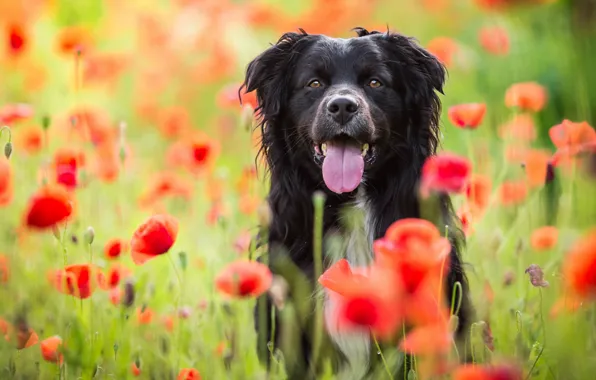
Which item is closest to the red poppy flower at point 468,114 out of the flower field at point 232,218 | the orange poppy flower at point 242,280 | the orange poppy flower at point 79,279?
the flower field at point 232,218

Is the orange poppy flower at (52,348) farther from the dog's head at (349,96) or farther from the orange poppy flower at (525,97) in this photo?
the orange poppy flower at (525,97)

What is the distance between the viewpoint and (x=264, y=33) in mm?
8766

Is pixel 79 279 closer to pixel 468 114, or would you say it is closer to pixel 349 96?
pixel 349 96

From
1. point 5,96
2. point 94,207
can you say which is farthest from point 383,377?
point 5,96

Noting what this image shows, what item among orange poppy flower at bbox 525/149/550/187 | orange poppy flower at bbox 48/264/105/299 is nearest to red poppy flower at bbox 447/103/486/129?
orange poppy flower at bbox 525/149/550/187

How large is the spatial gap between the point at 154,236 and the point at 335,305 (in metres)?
1.05

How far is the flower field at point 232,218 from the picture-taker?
216cm

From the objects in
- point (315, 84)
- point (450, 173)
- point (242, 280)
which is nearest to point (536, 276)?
point (450, 173)

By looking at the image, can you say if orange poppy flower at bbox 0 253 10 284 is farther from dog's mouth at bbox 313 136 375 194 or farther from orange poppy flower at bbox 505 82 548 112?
orange poppy flower at bbox 505 82 548 112

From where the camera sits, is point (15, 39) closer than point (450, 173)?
No

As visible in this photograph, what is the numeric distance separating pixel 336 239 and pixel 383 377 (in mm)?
598

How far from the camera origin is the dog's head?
326 cm

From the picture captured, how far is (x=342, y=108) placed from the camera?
10.4ft

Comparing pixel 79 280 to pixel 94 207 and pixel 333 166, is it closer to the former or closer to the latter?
pixel 333 166
